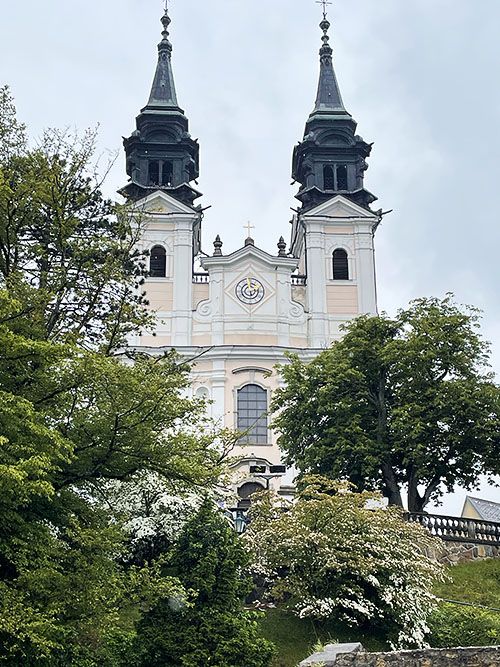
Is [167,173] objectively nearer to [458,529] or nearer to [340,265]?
[340,265]

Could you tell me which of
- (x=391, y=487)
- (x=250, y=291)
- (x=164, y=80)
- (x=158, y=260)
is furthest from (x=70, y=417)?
(x=164, y=80)

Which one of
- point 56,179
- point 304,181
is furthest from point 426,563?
point 304,181

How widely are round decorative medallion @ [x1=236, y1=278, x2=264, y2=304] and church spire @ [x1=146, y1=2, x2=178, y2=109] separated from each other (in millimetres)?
10774

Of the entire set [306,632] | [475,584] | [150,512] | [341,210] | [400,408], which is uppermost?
[341,210]

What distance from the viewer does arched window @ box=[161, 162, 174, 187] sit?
4147 cm


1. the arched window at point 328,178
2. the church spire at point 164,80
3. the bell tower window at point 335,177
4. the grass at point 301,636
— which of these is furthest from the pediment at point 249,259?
the grass at point 301,636

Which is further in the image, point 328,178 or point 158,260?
point 328,178

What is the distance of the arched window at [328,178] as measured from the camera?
42041 millimetres

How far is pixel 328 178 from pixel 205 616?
31.9 metres

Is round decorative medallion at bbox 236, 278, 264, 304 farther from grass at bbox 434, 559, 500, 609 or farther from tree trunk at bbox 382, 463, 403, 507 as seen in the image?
grass at bbox 434, 559, 500, 609

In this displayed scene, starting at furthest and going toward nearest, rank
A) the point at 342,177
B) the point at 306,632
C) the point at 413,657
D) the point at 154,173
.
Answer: the point at 342,177, the point at 154,173, the point at 306,632, the point at 413,657

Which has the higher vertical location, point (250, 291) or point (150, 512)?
point (250, 291)

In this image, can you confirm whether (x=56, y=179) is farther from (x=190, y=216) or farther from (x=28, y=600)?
(x=190, y=216)

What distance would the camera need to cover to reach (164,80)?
149 feet
